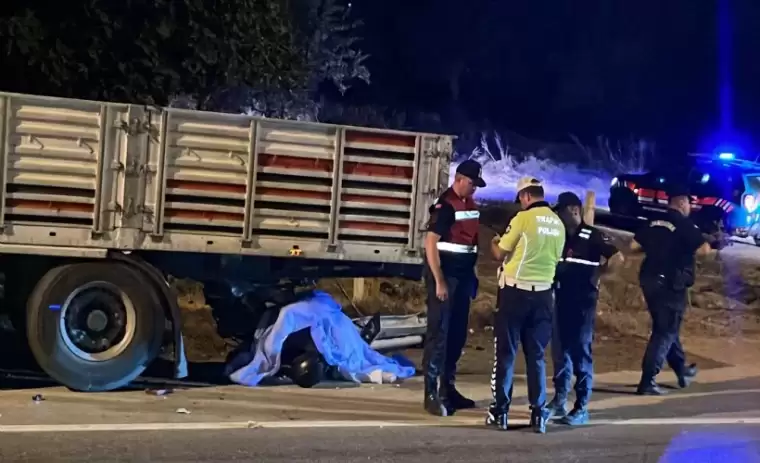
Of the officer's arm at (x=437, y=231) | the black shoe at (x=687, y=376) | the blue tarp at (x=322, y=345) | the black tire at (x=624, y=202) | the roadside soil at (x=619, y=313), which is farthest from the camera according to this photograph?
the black tire at (x=624, y=202)

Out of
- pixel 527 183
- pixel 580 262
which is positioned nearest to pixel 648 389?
pixel 580 262

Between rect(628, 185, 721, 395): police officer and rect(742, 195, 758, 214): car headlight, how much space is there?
848cm

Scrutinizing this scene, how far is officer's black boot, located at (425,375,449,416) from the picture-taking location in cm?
815

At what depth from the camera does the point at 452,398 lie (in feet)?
27.6

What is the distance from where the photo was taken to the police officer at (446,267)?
26.5 feet

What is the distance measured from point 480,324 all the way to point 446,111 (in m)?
24.0

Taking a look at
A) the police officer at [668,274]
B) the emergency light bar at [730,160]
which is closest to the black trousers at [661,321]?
the police officer at [668,274]

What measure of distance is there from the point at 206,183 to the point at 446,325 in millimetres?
2250

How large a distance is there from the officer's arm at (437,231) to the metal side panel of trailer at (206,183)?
0.90 metres

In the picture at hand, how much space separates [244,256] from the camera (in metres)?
8.93

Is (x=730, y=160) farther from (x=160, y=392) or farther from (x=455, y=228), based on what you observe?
(x=160, y=392)

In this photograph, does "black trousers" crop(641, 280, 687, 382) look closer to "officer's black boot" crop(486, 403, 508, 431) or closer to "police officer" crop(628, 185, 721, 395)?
"police officer" crop(628, 185, 721, 395)

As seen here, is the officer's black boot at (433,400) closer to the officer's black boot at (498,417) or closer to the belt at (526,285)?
the officer's black boot at (498,417)

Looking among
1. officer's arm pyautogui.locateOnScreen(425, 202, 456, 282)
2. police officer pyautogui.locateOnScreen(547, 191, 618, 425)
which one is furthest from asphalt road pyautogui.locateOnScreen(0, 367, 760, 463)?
officer's arm pyautogui.locateOnScreen(425, 202, 456, 282)
